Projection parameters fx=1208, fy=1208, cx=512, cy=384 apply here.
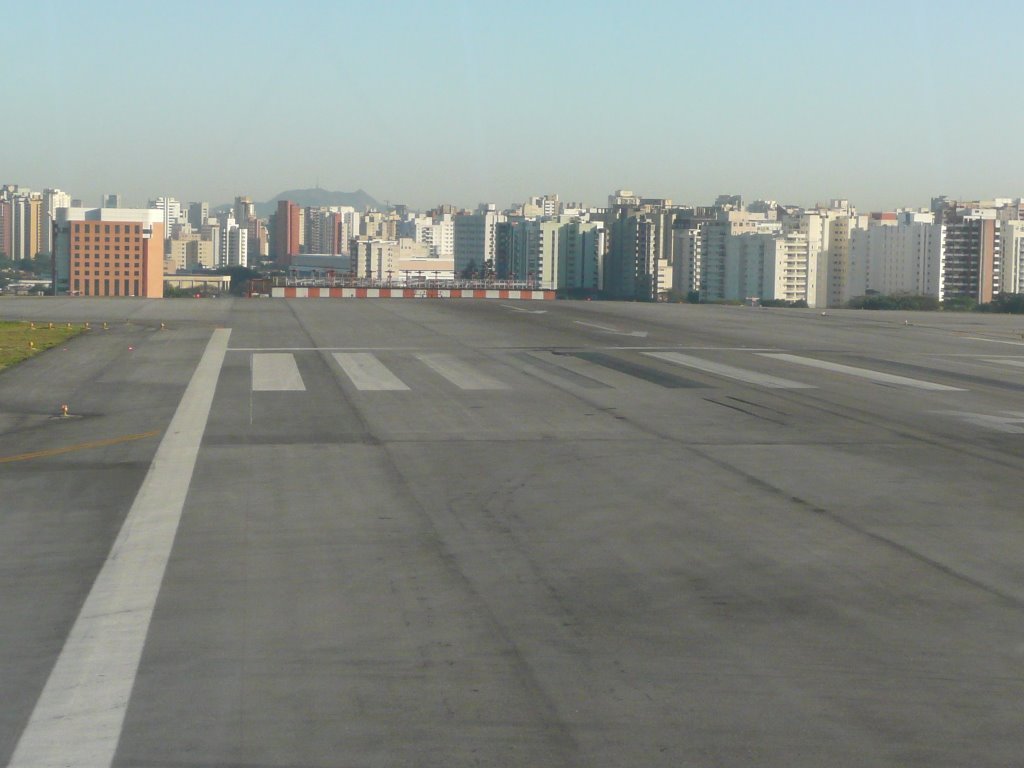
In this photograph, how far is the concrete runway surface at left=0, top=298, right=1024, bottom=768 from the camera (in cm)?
576

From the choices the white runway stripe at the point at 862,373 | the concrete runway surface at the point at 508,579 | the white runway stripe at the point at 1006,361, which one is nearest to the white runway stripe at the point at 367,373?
the concrete runway surface at the point at 508,579

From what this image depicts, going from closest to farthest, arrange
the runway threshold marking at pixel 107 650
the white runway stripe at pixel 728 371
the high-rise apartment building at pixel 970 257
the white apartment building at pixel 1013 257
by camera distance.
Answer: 1. the runway threshold marking at pixel 107 650
2. the white runway stripe at pixel 728 371
3. the white apartment building at pixel 1013 257
4. the high-rise apartment building at pixel 970 257

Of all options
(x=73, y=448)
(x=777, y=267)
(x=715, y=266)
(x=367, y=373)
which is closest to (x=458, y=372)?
(x=367, y=373)

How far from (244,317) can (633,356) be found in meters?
18.7

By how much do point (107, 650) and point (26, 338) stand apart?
86.4ft

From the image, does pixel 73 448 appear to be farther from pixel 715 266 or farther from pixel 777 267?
pixel 715 266

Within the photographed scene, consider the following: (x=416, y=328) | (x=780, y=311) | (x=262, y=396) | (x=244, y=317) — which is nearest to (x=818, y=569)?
(x=262, y=396)

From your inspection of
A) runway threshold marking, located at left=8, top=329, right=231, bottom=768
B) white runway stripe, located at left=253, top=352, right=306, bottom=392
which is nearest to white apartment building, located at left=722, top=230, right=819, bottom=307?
white runway stripe, located at left=253, top=352, right=306, bottom=392

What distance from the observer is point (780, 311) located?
179ft

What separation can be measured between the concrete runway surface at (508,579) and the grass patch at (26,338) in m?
7.28

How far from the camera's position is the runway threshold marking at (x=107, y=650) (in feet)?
18.3

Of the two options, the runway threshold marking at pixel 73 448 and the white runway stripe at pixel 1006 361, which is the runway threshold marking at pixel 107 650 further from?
the white runway stripe at pixel 1006 361

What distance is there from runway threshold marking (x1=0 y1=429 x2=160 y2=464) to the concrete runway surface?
0.21ft

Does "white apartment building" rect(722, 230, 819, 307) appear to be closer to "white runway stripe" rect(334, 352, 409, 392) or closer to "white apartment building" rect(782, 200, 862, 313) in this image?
"white apartment building" rect(782, 200, 862, 313)
